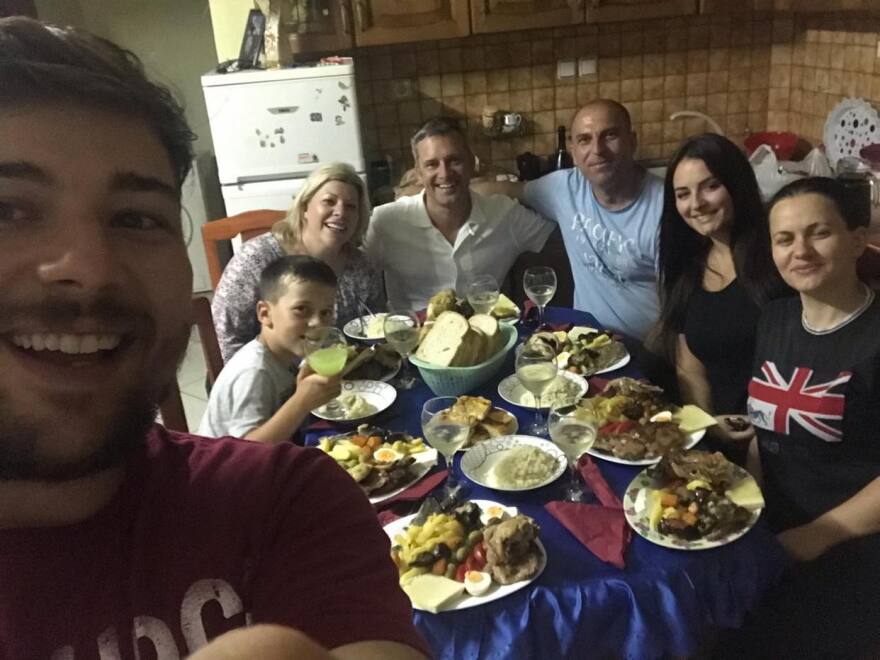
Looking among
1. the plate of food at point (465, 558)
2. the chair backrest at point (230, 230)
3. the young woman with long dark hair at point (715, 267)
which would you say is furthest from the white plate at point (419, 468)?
the chair backrest at point (230, 230)

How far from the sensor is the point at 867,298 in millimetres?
1512

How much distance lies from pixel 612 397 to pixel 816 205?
1.92 feet

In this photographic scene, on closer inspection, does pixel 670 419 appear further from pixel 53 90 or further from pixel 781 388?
pixel 53 90

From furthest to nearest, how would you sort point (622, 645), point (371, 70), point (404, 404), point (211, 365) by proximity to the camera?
point (371, 70)
point (211, 365)
point (404, 404)
point (622, 645)

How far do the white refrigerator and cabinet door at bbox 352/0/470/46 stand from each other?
194 millimetres

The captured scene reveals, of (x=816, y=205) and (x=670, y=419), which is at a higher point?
(x=816, y=205)

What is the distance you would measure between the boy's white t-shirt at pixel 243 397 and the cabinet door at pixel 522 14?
→ 205 cm

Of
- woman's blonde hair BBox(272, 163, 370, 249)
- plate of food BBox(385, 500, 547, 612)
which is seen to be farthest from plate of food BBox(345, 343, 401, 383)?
plate of food BBox(385, 500, 547, 612)

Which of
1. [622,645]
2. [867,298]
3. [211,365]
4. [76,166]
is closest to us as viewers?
[76,166]

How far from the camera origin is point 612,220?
2.37m

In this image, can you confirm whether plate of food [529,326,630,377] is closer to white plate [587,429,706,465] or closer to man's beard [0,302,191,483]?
white plate [587,429,706,465]

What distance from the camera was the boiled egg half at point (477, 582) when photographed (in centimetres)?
106

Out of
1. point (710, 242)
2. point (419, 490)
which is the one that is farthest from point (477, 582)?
point (710, 242)

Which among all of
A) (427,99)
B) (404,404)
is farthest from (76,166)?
(427,99)
